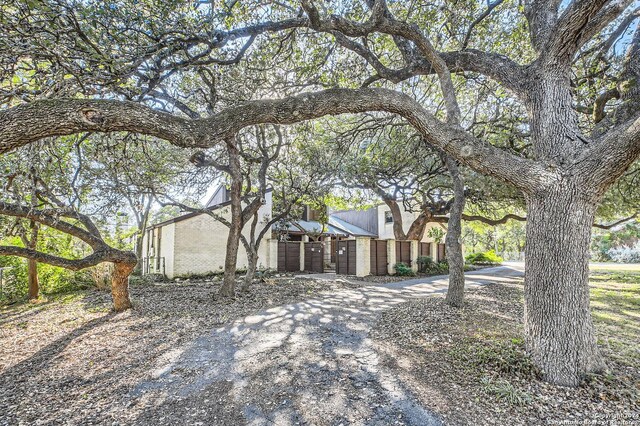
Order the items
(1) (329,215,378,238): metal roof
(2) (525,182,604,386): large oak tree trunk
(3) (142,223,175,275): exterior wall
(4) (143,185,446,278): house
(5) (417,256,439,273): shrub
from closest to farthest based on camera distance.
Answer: (2) (525,182,604,386): large oak tree trunk
(4) (143,185,446,278): house
(3) (142,223,175,275): exterior wall
(5) (417,256,439,273): shrub
(1) (329,215,378,238): metal roof

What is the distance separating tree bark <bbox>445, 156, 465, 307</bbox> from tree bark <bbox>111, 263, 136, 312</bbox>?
7.38 metres

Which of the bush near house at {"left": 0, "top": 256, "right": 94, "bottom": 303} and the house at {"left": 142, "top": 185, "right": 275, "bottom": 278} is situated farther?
the house at {"left": 142, "top": 185, "right": 275, "bottom": 278}

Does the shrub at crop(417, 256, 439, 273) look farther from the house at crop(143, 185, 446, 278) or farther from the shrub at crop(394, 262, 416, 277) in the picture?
the shrub at crop(394, 262, 416, 277)

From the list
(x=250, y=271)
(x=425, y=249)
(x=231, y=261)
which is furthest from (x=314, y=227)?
(x=231, y=261)

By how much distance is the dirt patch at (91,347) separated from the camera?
118 inches

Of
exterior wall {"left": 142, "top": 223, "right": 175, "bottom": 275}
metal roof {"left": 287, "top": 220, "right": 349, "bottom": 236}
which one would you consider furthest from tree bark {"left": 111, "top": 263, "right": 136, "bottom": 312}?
metal roof {"left": 287, "top": 220, "right": 349, "bottom": 236}

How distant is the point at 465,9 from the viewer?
224 inches

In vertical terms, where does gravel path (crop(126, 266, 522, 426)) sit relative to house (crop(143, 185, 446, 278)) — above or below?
below

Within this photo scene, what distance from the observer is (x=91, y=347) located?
4.70 m

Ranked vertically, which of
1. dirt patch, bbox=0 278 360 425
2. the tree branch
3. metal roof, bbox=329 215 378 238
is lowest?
dirt patch, bbox=0 278 360 425

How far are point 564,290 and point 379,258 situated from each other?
11.7 metres

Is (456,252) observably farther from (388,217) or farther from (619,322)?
(388,217)

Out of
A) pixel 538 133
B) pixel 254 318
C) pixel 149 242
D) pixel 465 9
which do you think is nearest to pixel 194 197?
pixel 254 318

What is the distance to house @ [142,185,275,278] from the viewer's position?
14.1 m
